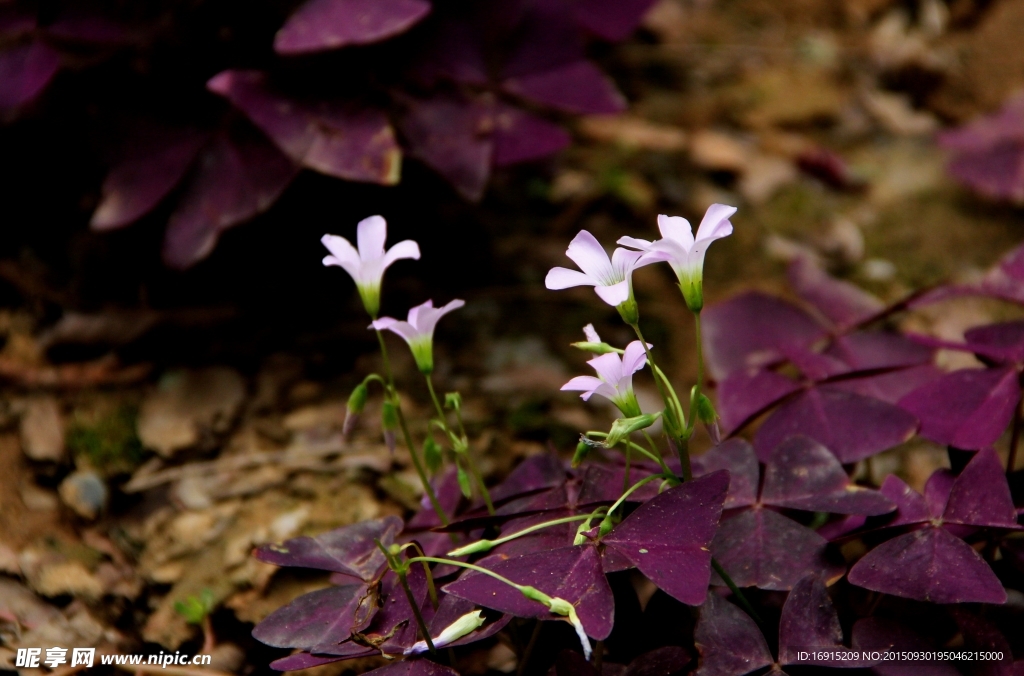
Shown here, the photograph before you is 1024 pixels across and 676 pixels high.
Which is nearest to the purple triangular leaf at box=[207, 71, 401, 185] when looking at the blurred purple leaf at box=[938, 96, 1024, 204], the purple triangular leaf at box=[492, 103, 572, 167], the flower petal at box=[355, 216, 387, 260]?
the purple triangular leaf at box=[492, 103, 572, 167]

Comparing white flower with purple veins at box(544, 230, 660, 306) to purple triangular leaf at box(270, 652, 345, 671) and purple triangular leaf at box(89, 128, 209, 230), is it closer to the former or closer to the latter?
purple triangular leaf at box(270, 652, 345, 671)

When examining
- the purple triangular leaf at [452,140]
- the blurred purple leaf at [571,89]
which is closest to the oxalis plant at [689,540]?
the purple triangular leaf at [452,140]

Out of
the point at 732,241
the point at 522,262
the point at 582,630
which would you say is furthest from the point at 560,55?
the point at 582,630

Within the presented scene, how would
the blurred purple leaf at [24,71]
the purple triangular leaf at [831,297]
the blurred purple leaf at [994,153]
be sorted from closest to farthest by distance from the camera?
the blurred purple leaf at [24,71] → the purple triangular leaf at [831,297] → the blurred purple leaf at [994,153]

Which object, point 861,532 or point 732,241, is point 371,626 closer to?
point 861,532

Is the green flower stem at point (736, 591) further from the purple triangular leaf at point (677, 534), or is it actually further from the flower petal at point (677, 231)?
the flower petal at point (677, 231)

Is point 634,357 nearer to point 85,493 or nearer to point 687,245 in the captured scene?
point 687,245

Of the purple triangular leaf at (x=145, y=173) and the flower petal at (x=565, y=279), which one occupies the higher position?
the flower petal at (x=565, y=279)
